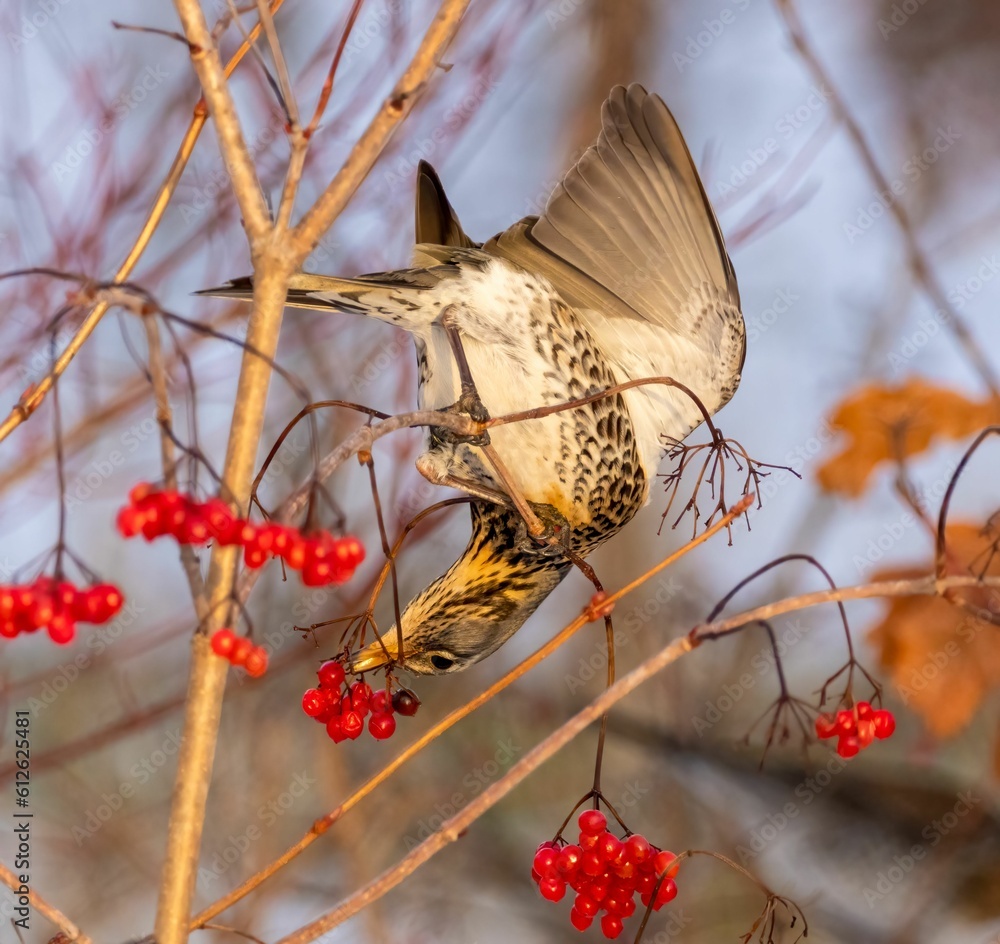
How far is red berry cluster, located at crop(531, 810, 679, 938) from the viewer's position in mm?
1391

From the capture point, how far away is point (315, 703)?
1.45m

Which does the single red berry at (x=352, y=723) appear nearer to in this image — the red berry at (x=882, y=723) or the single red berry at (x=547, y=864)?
the single red berry at (x=547, y=864)

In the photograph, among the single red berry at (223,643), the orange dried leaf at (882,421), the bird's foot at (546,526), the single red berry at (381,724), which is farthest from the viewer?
the orange dried leaf at (882,421)

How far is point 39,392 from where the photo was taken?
3.64ft

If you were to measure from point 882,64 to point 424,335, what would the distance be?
3.45 m

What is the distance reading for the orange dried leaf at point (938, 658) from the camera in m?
2.82

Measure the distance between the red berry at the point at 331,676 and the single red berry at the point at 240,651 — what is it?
1.99ft

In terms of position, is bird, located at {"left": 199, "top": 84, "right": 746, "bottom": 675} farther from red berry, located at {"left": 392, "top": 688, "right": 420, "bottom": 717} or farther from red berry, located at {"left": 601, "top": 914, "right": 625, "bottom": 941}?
red berry, located at {"left": 601, "top": 914, "right": 625, "bottom": 941}

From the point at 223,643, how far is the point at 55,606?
26cm

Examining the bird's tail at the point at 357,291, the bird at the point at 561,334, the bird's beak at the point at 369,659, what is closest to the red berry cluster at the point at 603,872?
the bird's beak at the point at 369,659

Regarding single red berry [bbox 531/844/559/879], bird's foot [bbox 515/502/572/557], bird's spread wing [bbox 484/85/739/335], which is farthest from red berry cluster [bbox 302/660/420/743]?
bird's spread wing [bbox 484/85/739/335]

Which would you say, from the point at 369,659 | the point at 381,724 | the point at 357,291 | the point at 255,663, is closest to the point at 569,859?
the point at 381,724

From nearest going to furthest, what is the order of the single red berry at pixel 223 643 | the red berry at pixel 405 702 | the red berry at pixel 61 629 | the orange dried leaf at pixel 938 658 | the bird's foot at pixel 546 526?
the single red berry at pixel 223 643
the red berry at pixel 61 629
the red berry at pixel 405 702
the bird's foot at pixel 546 526
the orange dried leaf at pixel 938 658

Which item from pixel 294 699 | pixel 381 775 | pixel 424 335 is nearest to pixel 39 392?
pixel 381 775
